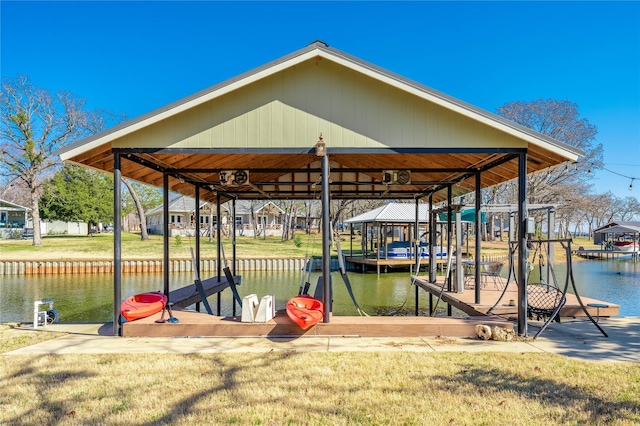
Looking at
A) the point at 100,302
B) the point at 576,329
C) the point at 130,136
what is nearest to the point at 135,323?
the point at 130,136

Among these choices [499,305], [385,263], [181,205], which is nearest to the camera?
[499,305]

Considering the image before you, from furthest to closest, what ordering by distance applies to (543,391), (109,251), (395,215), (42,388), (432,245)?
(109,251) → (395,215) → (432,245) → (42,388) → (543,391)

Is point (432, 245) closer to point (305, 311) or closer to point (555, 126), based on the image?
point (305, 311)

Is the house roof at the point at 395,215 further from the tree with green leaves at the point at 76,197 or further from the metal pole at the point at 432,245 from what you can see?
the tree with green leaves at the point at 76,197

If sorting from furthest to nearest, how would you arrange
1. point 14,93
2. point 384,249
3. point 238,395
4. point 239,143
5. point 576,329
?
1. point 14,93
2. point 384,249
3. point 576,329
4. point 239,143
5. point 238,395

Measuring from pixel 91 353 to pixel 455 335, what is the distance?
4.89 m

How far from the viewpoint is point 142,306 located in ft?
21.7

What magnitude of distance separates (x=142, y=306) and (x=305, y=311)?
8.22 feet

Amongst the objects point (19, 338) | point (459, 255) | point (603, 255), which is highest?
point (459, 255)

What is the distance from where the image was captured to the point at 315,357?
5176 mm

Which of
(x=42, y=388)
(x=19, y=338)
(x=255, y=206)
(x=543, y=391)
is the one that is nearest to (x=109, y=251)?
(x=19, y=338)

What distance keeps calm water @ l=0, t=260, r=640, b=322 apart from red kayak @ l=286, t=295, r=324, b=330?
468 centimetres

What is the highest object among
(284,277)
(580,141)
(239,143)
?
(580,141)

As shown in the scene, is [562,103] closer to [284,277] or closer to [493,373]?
[284,277]
